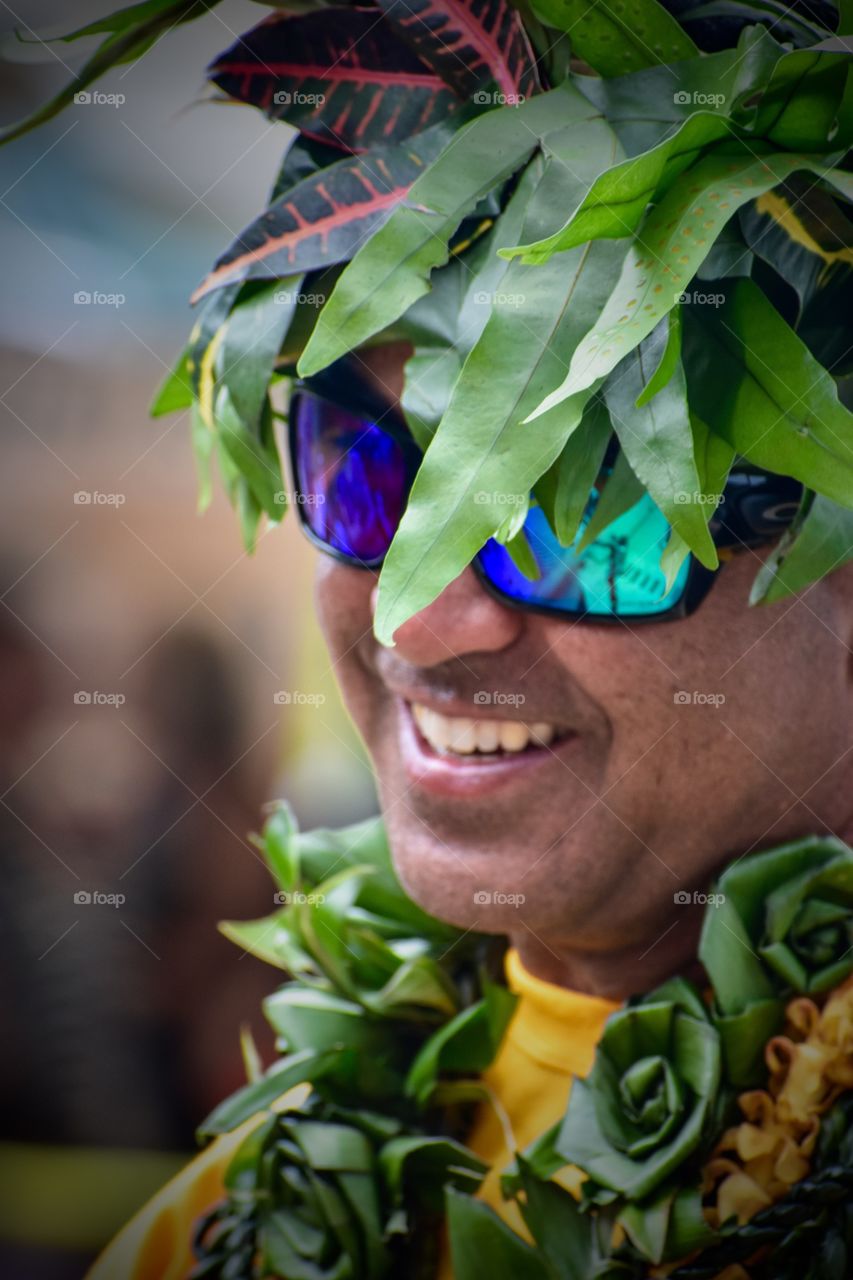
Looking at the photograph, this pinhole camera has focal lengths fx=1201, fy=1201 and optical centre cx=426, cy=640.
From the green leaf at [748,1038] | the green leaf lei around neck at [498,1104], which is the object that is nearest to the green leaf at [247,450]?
the green leaf lei around neck at [498,1104]

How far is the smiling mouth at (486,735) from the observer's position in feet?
2.72

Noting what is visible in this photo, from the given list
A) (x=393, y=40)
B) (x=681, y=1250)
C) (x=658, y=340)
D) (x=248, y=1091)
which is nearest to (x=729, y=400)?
(x=658, y=340)

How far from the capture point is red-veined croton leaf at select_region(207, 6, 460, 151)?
76cm

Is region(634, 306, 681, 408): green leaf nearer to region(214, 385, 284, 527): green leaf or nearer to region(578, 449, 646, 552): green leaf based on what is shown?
region(578, 449, 646, 552): green leaf

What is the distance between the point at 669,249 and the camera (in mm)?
583

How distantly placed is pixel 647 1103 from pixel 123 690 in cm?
90

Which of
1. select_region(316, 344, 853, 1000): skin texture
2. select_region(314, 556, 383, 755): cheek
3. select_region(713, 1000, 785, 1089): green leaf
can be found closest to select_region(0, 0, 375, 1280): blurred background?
select_region(314, 556, 383, 755): cheek

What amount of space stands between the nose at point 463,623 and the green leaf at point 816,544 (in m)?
0.18

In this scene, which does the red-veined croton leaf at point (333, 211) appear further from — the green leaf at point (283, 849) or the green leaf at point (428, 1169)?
the green leaf at point (428, 1169)

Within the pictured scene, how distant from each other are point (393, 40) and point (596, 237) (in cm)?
28

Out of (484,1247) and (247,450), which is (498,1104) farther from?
(247,450)

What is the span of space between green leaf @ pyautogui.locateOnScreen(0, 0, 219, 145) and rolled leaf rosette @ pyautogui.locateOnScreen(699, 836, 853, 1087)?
2.18 feet

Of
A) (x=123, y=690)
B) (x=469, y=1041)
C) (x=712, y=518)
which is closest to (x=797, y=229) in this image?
(x=712, y=518)

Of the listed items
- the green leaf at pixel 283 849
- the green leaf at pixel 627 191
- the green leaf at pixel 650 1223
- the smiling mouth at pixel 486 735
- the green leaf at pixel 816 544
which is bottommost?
the green leaf at pixel 650 1223
